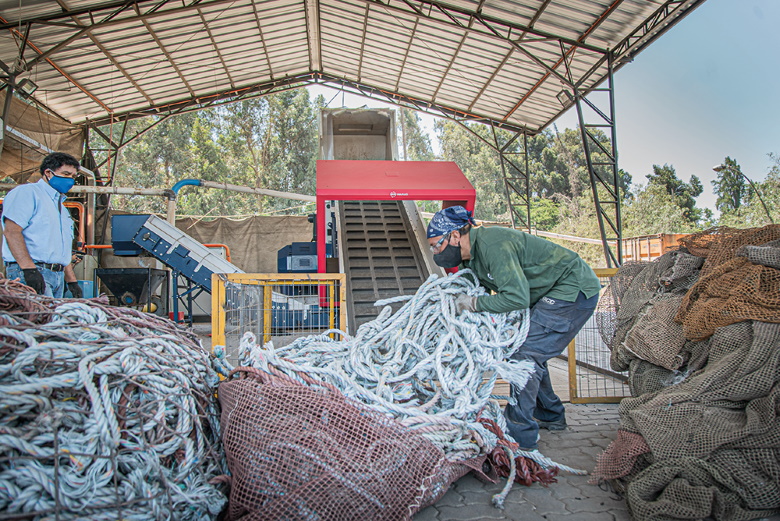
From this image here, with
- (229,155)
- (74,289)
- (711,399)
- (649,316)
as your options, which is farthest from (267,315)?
(229,155)

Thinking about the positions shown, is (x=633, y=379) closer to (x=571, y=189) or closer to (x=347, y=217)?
(x=347, y=217)

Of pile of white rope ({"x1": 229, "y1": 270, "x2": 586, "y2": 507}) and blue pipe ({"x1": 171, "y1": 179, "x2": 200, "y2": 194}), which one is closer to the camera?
pile of white rope ({"x1": 229, "y1": 270, "x2": 586, "y2": 507})

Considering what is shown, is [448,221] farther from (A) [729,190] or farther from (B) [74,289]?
(A) [729,190]

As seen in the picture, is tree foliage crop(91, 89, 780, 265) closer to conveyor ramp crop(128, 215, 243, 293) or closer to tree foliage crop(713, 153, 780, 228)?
tree foliage crop(713, 153, 780, 228)

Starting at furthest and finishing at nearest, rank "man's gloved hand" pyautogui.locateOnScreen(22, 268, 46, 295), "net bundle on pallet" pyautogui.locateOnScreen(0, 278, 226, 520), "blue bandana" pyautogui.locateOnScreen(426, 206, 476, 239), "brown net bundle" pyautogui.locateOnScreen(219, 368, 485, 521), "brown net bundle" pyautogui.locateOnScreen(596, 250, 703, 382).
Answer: "man's gloved hand" pyautogui.locateOnScreen(22, 268, 46, 295) → "blue bandana" pyautogui.locateOnScreen(426, 206, 476, 239) → "brown net bundle" pyautogui.locateOnScreen(596, 250, 703, 382) → "brown net bundle" pyautogui.locateOnScreen(219, 368, 485, 521) → "net bundle on pallet" pyautogui.locateOnScreen(0, 278, 226, 520)

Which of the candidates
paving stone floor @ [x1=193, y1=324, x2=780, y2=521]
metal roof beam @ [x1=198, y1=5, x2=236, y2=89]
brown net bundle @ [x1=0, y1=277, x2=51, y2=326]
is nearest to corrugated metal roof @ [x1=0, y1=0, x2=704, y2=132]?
metal roof beam @ [x1=198, y1=5, x2=236, y2=89]

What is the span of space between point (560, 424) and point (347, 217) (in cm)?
647

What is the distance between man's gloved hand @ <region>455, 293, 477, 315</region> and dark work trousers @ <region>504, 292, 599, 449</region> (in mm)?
434

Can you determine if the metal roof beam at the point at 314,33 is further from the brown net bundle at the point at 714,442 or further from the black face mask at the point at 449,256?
the brown net bundle at the point at 714,442

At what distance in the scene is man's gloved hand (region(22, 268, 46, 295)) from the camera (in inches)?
141

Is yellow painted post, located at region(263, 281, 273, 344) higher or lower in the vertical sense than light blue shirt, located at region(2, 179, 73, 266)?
lower

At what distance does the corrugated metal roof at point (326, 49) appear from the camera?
9.05 metres

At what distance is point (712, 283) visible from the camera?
2.88m

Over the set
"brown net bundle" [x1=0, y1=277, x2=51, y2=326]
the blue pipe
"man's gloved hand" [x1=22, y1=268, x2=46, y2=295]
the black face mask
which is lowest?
"brown net bundle" [x1=0, y1=277, x2=51, y2=326]
